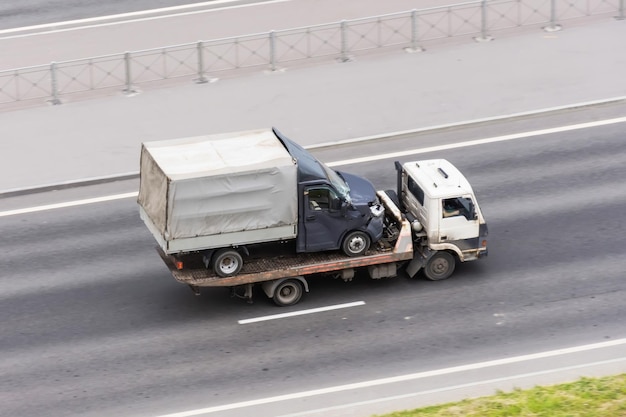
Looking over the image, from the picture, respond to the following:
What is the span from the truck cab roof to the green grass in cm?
606

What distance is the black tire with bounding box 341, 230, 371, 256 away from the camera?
75.7 ft

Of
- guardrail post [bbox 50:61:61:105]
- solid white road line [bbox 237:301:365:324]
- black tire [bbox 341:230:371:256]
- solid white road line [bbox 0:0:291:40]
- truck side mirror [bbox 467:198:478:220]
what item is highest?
solid white road line [bbox 0:0:291:40]

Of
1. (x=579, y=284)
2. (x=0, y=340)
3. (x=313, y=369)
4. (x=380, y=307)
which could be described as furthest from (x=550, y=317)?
(x=0, y=340)

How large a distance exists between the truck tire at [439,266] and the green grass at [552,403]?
5.56 meters

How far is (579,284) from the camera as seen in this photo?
23.4 meters

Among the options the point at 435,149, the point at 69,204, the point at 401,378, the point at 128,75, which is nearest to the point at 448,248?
the point at 401,378

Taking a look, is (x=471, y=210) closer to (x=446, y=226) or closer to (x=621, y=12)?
(x=446, y=226)

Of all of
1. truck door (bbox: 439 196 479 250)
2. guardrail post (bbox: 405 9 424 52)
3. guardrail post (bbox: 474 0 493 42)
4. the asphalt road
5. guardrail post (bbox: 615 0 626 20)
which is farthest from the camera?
the asphalt road

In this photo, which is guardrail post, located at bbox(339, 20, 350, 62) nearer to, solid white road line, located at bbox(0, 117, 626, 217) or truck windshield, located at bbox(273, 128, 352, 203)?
solid white road line, located at bbox(0, 117, 626, 217)

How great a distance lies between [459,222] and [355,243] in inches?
90.5

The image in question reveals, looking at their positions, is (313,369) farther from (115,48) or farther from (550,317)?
(115,48)

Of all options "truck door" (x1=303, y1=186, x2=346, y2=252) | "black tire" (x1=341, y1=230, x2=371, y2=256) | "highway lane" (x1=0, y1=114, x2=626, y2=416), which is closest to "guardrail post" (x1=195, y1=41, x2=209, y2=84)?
"highway lane" (x1=0, y1=114, x2=626, y2=416)

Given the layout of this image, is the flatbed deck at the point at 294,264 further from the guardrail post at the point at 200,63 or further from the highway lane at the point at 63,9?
the highway lane at the point at 63,9

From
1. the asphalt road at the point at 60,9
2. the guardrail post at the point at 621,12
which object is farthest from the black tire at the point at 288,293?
the guardrail post at the point at 621,12
